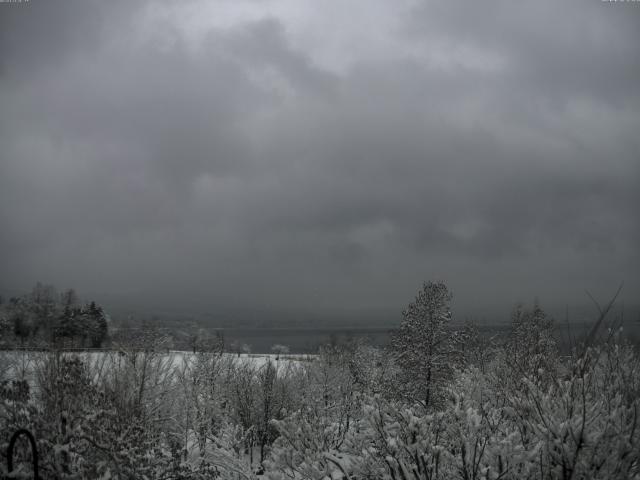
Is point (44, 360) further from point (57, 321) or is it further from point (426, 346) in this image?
point (57, 321)

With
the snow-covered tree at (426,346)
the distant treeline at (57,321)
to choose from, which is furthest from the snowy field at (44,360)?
the distant treeline at (57,321)

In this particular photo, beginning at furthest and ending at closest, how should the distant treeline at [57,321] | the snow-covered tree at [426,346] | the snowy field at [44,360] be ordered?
the distant treeline at [57,321] < the snow-covered tree at [426,346] < the snowy field at [44,360]

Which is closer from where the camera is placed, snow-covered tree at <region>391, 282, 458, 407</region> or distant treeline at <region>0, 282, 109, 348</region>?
snow-covered tree at <region>391, 282, 458, 407</region>

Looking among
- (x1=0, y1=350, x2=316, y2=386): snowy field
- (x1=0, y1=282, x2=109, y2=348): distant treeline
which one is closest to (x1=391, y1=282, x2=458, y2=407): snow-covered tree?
(x1=0, y1=350, x2=316, y2=386): snowy field

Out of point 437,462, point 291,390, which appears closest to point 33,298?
point 291,390

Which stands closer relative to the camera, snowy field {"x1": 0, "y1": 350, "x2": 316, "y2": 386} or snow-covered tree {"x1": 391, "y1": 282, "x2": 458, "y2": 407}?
snowy field {"x1": 0, "y1": 350, "x2": 316, "y2": 386}

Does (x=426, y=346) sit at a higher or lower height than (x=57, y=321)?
higher

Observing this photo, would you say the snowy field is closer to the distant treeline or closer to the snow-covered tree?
the snow-covered tree

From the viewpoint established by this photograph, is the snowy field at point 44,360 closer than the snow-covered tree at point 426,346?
Yes

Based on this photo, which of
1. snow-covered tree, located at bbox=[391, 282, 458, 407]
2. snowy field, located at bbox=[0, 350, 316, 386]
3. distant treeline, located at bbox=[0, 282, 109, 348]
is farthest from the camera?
distant treeline, located at bbox=[0, 282, 109, 348]

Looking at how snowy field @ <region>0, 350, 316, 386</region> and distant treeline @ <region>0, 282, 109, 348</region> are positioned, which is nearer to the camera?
snowy field @ <region>0, 350, 316, 386</region>

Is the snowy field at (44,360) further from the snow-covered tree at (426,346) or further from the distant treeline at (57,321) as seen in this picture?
the distant treeline at (57,321)

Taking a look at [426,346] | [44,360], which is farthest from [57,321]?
[426,346]

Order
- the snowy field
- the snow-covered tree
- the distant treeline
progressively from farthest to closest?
the distant treeline → the snow-covered tree → the snowy field
